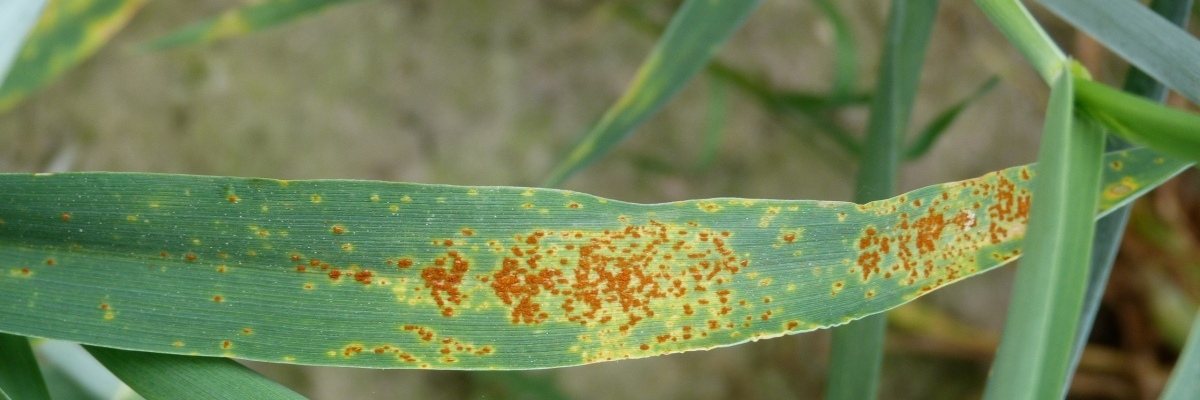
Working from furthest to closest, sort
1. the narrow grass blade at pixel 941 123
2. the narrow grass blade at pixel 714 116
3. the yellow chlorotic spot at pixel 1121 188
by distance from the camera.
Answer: the narrow grass blade at pixel 714 116
the narrow grass blade at pixel 941 123
the yellow chlorotic spot at pixel 1121 188

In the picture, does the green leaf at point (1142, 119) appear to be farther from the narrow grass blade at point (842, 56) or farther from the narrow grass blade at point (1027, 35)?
the narrow grass blade at point (842, 56)

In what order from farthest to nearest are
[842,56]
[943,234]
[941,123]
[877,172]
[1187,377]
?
[842,56]
[941,123]
[877,172]
[943,234]
[1187,377]

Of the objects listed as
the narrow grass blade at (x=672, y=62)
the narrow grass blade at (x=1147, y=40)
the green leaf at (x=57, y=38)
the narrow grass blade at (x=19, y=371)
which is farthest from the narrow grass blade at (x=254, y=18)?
the narrow grass blade at (x=1147, y=40)

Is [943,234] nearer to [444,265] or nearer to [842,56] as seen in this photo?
[444,265]

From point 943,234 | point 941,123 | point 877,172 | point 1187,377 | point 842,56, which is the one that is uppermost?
point 842,56

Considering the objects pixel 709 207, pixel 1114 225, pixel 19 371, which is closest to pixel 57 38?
pixel 19 371

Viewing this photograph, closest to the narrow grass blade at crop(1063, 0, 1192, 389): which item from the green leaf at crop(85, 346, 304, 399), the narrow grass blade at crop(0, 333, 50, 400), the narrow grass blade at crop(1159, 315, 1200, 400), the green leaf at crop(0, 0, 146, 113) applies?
the narrow grass blade at crop(1159, 315, 1200, 400)

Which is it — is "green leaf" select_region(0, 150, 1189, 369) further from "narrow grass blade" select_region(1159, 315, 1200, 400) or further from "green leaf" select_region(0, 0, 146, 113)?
"green leaf" select_region(0, 0, 146, 113)
